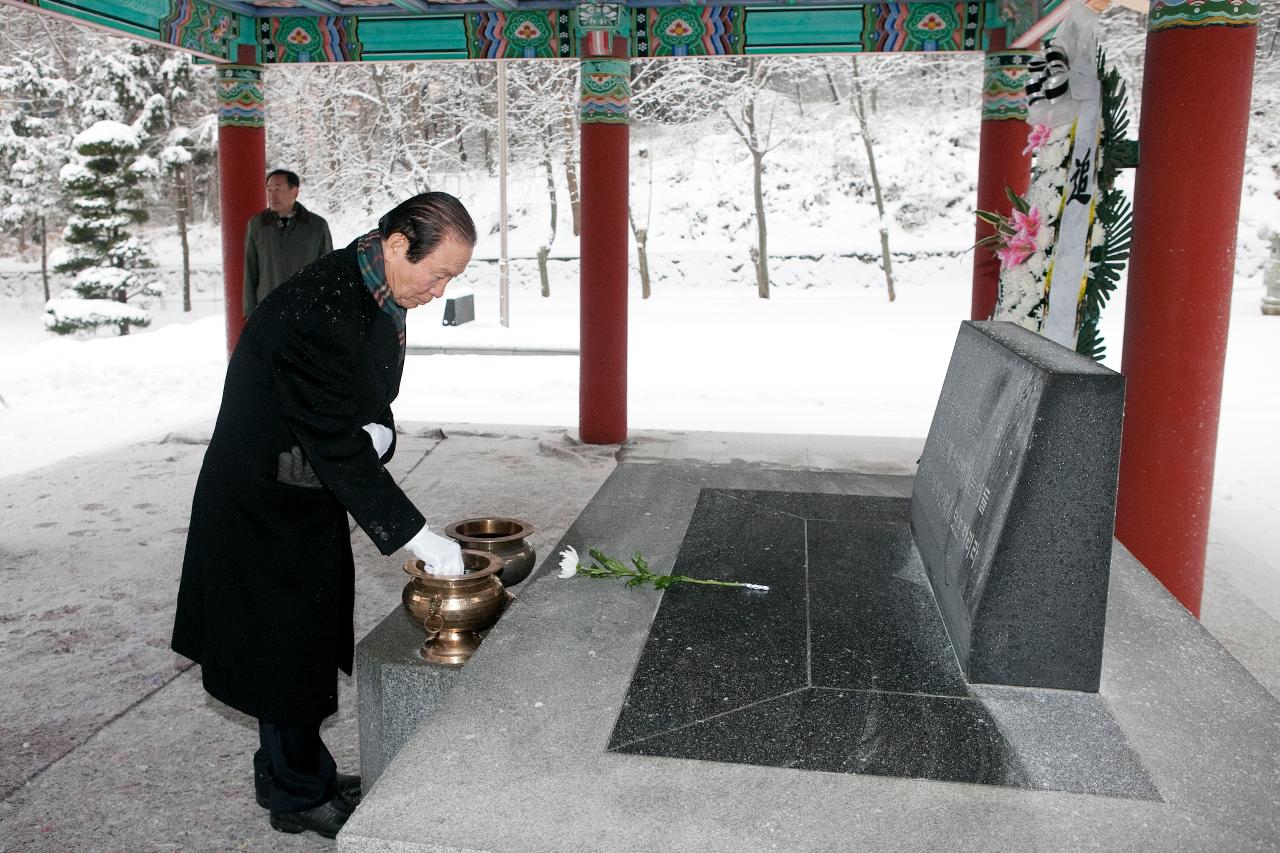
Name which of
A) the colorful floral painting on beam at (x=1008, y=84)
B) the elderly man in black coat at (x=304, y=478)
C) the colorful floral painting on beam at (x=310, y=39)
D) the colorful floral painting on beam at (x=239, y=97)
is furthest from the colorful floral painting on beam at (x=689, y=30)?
the elderly man in black coat at (x=304, y=478)

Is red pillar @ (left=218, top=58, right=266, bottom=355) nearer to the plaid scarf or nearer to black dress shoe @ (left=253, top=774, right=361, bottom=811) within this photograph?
black dress shoe @ (left=253, top=774, right=361, bottom=811)

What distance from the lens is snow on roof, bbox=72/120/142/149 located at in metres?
18.4

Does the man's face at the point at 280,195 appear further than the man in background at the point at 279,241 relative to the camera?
No

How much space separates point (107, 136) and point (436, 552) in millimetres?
18700

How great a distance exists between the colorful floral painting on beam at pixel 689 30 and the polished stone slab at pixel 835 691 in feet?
17.8

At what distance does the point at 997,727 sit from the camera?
213 centimetres

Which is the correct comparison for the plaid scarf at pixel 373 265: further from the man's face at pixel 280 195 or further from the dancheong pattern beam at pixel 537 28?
the dancheong pattern beam at pixel 537 28

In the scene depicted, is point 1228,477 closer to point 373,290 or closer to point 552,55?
point 552,55

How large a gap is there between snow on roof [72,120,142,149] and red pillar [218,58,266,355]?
39.3 feet

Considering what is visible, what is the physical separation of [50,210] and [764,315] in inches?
630

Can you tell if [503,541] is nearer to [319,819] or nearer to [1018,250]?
[319,819]

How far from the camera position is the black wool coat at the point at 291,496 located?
2400 millimetres

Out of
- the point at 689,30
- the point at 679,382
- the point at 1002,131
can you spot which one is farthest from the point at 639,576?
the point at 679,382

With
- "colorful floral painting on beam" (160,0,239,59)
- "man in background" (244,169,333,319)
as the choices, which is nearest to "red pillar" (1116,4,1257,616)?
"man in background" (244,169,333,319)
